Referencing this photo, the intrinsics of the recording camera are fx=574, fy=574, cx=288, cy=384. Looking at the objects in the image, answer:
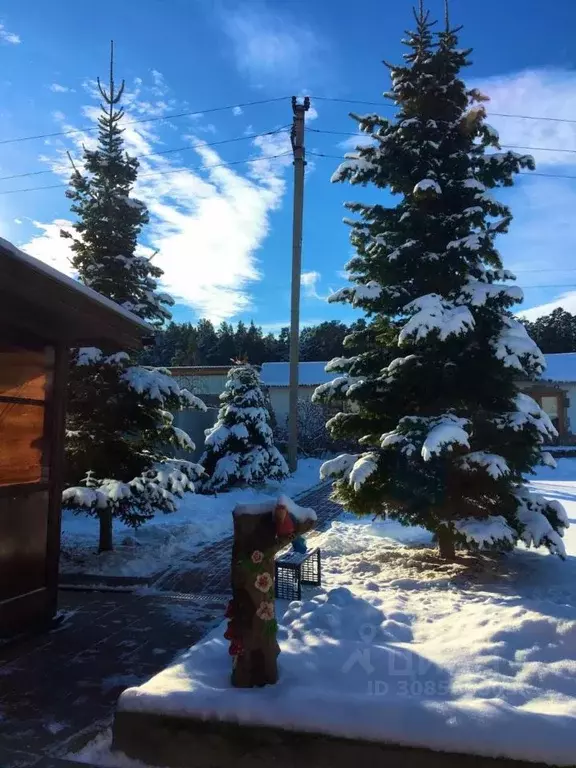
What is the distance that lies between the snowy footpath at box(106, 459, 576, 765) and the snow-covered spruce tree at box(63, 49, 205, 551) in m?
2.44

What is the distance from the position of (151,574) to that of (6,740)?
327 cm

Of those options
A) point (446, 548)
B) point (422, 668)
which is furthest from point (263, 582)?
point (446, 548)

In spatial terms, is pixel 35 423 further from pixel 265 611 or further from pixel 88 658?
pixel 265 611

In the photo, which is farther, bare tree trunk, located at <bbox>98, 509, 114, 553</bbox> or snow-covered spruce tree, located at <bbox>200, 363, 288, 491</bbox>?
snow-covered spruce tree, located at <bbox>200, 363, 288, 491</bbox>

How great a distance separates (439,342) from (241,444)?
7.60 m

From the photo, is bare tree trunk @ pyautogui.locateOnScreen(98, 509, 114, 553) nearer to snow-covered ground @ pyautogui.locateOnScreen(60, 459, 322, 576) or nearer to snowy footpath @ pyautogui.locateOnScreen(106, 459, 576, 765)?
snow-covered ground @ pyautogui.locateOnScreen(60, 459, 322, 576)

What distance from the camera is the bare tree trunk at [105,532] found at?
6.96 meters

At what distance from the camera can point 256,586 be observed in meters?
3.25

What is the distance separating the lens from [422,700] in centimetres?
300

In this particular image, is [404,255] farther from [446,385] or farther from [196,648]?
[196,648]

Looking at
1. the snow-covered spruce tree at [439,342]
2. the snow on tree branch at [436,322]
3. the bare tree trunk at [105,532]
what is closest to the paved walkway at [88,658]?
the bare tree trunk at [105,532]

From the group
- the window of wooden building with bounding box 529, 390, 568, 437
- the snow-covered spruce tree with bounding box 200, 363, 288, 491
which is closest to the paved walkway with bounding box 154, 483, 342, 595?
the snow-covered spruce tree with bounding box 200, 363, 288, 491

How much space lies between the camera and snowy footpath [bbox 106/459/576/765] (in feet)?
9.02

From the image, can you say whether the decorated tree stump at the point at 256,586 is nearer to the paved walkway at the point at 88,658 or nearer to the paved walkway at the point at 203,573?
the paved walkway at the point at 88,658
